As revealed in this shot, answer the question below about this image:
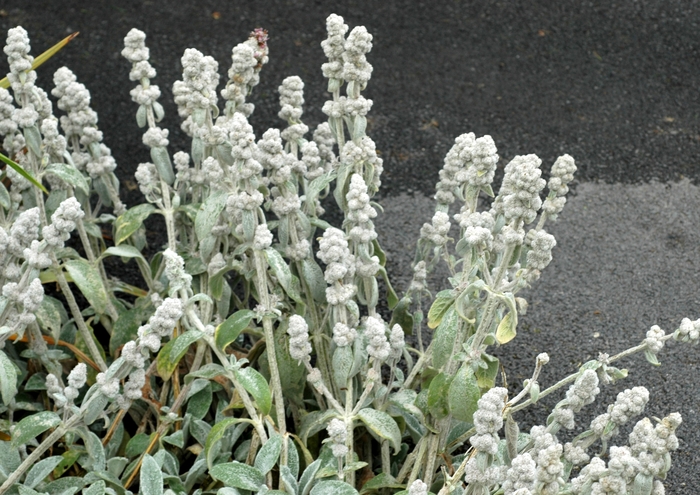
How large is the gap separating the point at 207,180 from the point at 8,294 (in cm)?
68

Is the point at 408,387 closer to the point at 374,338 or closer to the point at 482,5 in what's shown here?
the point at 374,338

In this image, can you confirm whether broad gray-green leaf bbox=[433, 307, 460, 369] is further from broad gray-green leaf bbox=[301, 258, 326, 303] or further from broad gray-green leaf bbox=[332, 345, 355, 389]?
broad gray-green leaf bbox=[301, 258, 326, 303]

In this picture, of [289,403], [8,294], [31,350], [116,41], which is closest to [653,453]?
[289,403]

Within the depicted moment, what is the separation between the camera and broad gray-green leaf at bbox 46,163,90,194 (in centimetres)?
232

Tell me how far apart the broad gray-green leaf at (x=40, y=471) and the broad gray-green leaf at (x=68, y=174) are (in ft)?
2.22

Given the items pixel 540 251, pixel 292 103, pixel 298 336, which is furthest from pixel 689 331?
pixel 292 103

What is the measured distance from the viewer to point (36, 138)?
2.29 meters

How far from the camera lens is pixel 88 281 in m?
2.29

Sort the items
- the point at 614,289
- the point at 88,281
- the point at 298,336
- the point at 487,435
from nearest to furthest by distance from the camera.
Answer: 1. the point at 487,435
2. the point at 298,336
3. the point at 88,281
4. the point at 614,289

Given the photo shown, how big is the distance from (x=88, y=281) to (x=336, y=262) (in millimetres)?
706

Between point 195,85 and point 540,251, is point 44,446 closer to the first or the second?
point 195,85

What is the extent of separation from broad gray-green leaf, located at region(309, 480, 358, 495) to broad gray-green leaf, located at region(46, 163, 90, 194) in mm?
970

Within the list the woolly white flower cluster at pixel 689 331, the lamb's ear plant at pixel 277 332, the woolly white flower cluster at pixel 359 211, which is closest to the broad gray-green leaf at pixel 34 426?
the lamb's ear plant at pixel 277 332

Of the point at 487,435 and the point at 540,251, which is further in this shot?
the point at 540,251
